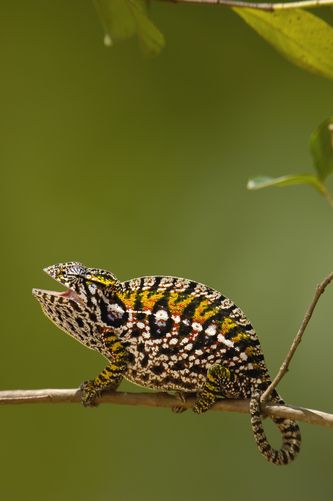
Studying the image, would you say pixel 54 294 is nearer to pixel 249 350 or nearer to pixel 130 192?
pixel 249 350

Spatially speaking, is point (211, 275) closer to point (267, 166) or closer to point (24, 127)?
point (267, 166)

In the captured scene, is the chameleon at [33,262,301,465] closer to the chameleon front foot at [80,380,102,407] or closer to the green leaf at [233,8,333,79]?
the chameleon front foot at [80,380,102,407]

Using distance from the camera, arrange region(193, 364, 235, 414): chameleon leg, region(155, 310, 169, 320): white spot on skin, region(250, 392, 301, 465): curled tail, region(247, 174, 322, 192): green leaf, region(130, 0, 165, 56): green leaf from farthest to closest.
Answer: region(155, 310, 169, 320): white spot on skin
region(193, 364, 235, 414): chameleon leg
region(250, 392, 301, 465): curled tail
region(130, 0, 165, 56): green leaf
region(247, 174, 322, 192): green leaf

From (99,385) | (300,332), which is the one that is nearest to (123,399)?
(99,385)

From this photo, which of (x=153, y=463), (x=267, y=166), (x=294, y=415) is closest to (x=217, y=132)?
(x=267, y=166)

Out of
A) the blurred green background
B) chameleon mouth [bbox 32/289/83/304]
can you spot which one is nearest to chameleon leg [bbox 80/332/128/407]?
chameleon mouth [bbox 32/289/83/304]

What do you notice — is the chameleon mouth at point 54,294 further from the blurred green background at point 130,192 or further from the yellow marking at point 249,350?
the blurred green background at point 130,192
